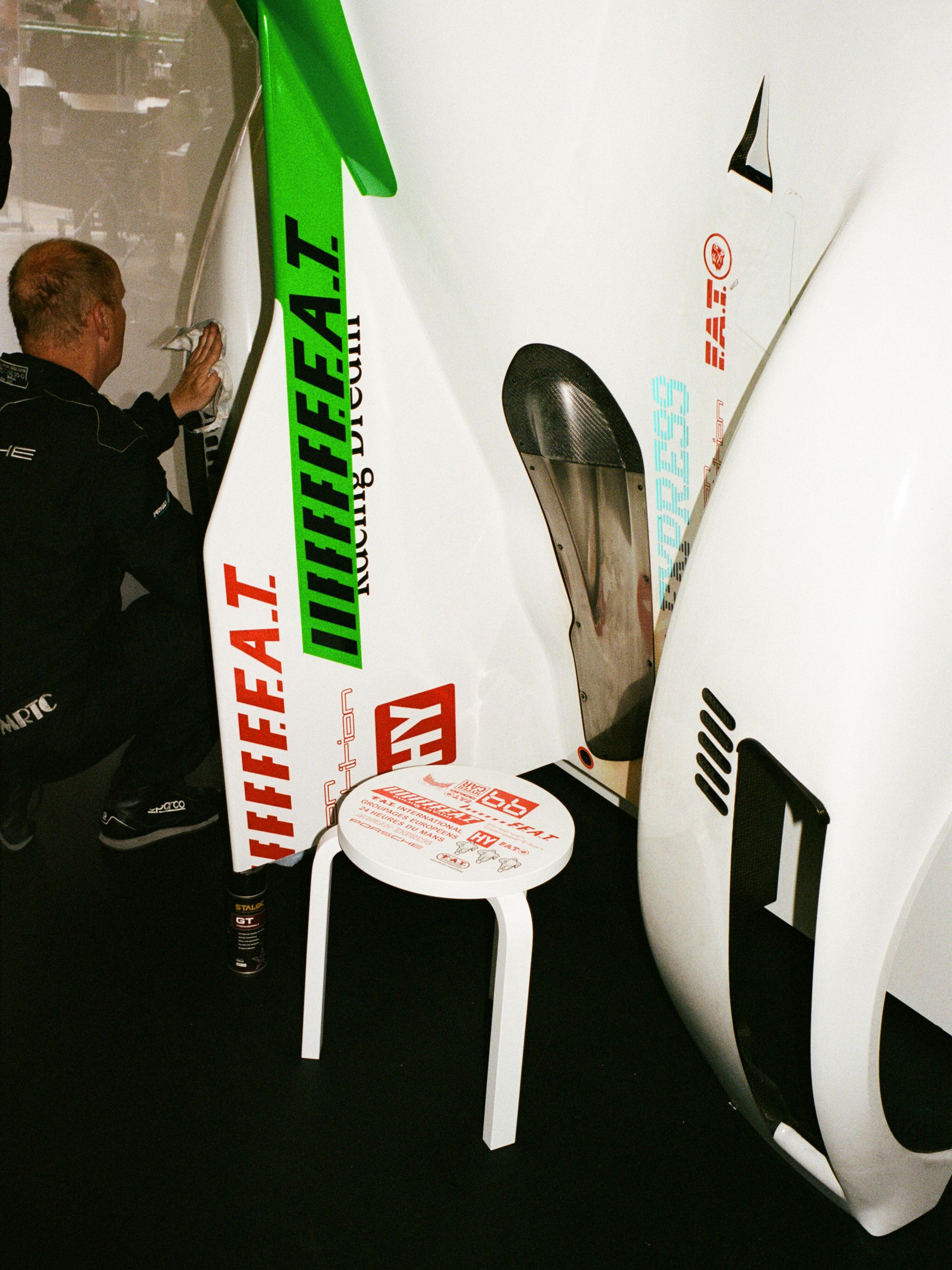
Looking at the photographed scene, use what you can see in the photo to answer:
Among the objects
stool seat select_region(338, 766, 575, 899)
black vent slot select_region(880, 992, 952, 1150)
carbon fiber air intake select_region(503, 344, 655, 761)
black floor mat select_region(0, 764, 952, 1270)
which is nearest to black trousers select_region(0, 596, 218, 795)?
black floor mat select_region(0, 764, 952, 1270)

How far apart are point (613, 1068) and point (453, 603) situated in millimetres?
746

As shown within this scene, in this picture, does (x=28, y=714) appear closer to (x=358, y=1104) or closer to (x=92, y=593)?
(x=92, y=593)

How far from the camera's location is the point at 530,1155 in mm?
1307

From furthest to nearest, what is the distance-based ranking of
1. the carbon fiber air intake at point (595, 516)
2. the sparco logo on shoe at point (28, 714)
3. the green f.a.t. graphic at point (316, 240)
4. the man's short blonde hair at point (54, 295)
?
1. the sparco logo on shoe at point (28, 714)
2. the man's short blonde hair at point (54, 295)
3. the carbon fiber air intake at point (595, 516)
4. the green f.a.t. graphic at point (316, 240)

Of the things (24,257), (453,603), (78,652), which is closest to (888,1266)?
(453,603)

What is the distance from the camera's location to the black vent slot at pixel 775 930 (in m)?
1.19

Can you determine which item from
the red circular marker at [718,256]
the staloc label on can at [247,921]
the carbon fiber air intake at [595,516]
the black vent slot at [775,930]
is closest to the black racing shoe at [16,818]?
the staloc label on can at [247,921]

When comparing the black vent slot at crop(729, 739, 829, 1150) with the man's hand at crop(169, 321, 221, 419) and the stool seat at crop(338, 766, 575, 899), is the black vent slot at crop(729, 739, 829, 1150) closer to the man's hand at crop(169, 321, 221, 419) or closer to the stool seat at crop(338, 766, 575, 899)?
the stool seat at crop(338, 766, 575, 899)

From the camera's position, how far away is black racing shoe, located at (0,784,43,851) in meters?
1.94

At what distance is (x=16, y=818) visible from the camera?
6.47 feet

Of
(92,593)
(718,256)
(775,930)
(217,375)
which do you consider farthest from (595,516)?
(92,593)

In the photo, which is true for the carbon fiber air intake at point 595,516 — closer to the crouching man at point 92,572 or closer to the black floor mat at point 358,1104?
the black floor mat at point 358,1104

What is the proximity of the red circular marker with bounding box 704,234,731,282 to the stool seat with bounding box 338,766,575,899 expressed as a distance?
0.71 meters

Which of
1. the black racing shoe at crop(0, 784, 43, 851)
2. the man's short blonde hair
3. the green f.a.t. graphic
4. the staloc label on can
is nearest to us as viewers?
the green f.a.t. graphic
